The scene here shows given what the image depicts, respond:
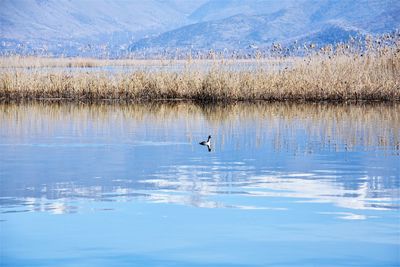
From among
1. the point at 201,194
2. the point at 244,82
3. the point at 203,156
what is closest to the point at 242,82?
the point at 244,82

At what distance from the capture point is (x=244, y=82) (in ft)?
86.1

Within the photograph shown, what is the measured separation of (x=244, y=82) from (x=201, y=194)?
50.3 feet

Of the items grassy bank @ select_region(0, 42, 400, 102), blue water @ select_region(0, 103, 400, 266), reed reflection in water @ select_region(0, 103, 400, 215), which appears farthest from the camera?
grassy bank @ select_region(0, 42, 400, 102)

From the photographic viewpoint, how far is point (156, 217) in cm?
977

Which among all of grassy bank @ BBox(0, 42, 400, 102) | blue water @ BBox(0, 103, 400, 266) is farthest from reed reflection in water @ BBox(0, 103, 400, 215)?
grassy bank @ BBox(0, 42, 400, 102)

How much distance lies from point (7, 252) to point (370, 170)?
579cm

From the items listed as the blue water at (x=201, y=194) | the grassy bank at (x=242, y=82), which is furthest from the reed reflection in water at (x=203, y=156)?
the grassy bank at (x=242, y=82)

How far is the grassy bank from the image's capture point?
25.4 meters

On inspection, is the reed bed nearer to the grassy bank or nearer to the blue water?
the grassy bank

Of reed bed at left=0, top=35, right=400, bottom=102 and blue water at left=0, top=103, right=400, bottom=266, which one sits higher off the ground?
reed bed at left=0, top=35, right=400, bottom=102

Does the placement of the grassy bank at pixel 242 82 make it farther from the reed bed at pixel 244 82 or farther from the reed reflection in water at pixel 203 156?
the reed reflection in water at pixel 203 156

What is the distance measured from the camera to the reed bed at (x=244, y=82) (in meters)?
25.4

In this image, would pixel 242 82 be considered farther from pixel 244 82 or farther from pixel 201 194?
pixel 201 194

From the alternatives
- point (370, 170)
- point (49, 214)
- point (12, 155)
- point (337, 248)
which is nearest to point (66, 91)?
point (12, 155)
